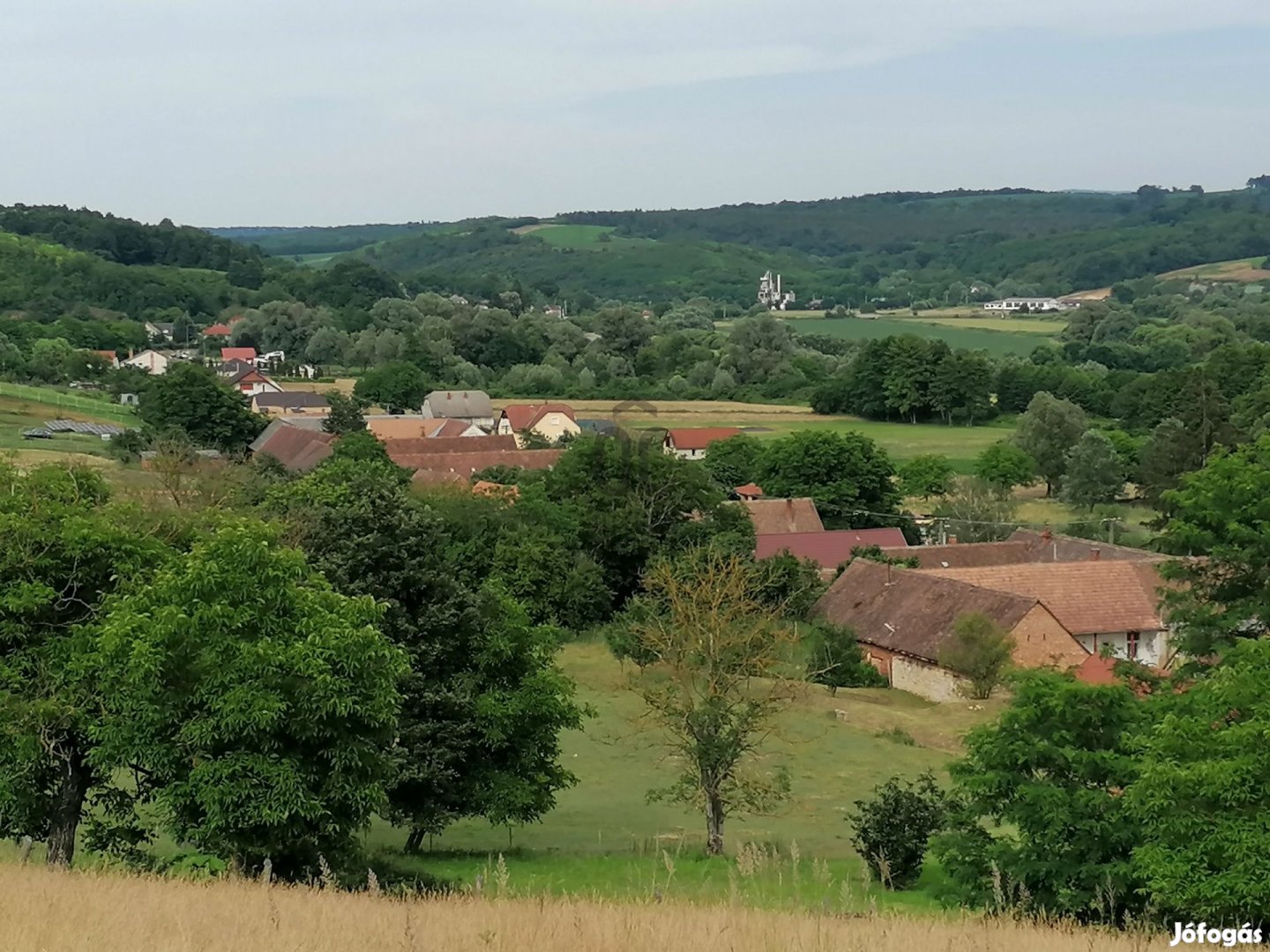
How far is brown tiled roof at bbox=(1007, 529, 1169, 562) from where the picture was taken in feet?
153

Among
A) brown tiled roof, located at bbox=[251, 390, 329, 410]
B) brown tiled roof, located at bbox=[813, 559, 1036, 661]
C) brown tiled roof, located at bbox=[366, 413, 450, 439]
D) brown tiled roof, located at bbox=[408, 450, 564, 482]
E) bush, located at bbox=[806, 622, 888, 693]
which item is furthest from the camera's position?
brown tiled roof, located at bbox=[251, 390, 329, 410]

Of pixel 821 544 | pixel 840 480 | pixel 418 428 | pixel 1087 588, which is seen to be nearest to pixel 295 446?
pixel 418 428

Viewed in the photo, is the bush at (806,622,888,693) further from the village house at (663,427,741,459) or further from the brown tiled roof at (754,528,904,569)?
the village house at (663,427,741,459)

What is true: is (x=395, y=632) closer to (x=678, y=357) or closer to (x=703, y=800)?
(x=703, y=800)

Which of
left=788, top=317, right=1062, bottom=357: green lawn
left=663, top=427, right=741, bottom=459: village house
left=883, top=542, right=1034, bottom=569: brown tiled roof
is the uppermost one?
left=788, top=317, right=1062, bottom=357: green lawn

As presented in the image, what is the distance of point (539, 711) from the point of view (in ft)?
70.5

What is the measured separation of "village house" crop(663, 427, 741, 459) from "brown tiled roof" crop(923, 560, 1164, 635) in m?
34.6

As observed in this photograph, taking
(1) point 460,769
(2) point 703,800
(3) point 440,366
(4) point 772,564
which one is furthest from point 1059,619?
(3) point 440,366

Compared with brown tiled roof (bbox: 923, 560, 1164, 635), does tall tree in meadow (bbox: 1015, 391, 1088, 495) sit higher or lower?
higher

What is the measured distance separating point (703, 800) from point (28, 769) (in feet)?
35.3

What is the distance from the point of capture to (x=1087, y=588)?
41562 millimetres

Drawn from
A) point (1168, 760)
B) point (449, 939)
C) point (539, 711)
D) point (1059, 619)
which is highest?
point (449, 939)

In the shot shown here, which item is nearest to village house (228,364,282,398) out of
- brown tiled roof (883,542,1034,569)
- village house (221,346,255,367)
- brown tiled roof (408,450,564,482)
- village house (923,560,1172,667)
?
village house (221,346,255,367)

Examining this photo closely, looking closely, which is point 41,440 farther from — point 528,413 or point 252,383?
point 252,383
